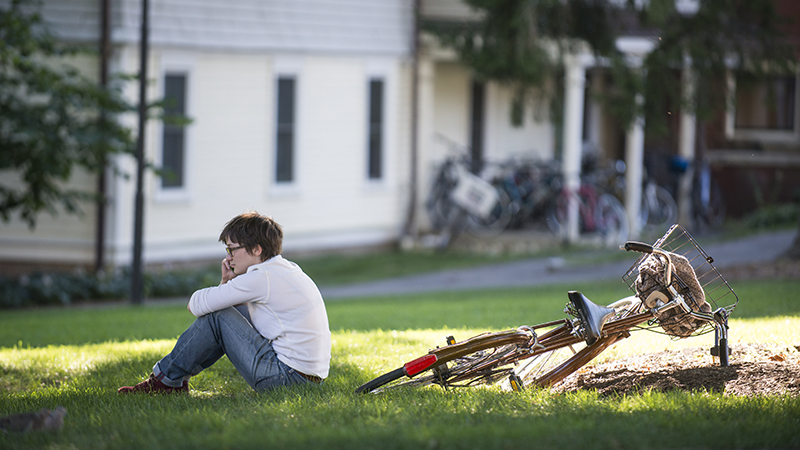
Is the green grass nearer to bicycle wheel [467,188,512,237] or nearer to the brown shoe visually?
the brown shoe

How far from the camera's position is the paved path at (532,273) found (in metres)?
13.5

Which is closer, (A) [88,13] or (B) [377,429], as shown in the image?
(B) [377,429]

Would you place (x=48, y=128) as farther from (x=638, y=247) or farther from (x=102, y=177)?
(x=638, y=247)

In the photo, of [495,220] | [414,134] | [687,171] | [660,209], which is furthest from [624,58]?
[687,171]

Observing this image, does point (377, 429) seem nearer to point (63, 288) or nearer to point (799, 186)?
point (63, 288)

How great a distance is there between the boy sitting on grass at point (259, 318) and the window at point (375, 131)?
13.2m

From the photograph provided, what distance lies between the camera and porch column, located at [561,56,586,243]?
17.2 m

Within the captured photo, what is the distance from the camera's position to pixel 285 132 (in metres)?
16.6

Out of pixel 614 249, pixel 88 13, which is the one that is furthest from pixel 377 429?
pixel 614 249

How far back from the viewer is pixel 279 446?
12.8 ft

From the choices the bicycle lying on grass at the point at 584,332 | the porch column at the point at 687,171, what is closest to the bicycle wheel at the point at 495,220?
the porch column at the point at 687,171

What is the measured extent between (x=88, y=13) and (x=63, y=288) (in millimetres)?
4098

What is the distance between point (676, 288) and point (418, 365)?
59.1 inches

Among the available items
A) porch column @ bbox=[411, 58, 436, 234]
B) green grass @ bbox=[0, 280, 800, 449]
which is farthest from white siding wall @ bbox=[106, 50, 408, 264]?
green grass @ bbox=[0, 280, 800, 449]
